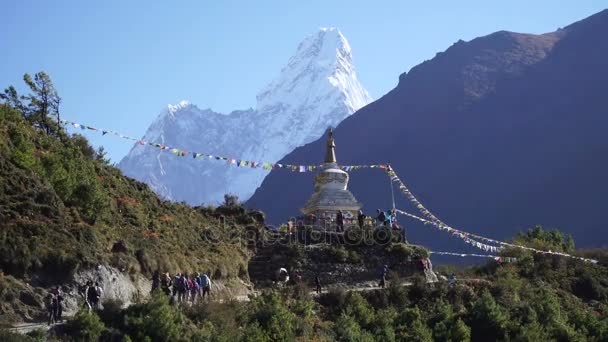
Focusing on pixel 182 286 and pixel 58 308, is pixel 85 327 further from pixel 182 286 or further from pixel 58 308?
pixel 182 286

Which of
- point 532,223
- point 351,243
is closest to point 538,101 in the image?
point 532,223

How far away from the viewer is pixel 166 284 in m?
27.6

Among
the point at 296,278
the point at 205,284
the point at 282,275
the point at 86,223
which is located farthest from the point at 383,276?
the point at 86,223

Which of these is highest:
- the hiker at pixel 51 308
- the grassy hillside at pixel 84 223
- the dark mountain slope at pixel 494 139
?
the dark mountain slope at pixel 494 139

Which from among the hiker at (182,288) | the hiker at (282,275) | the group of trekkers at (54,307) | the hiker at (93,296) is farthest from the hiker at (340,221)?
the group of trekkers at (54,307)

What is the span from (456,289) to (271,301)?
1093 cm

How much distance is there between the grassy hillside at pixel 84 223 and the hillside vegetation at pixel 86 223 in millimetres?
31

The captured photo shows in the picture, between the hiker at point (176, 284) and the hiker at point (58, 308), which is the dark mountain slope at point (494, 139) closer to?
the hiker at point (176, 284)

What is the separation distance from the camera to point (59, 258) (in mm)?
24828

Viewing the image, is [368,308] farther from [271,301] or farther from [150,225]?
[150,225]

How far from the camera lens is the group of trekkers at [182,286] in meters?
27.3

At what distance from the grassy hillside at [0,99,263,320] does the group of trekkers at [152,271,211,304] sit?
824 mm

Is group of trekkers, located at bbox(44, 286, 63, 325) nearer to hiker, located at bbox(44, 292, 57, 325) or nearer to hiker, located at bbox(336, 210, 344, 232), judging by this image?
hiker, located at bbox(44, 292, 57, 325)

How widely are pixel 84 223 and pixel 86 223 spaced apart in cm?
36
